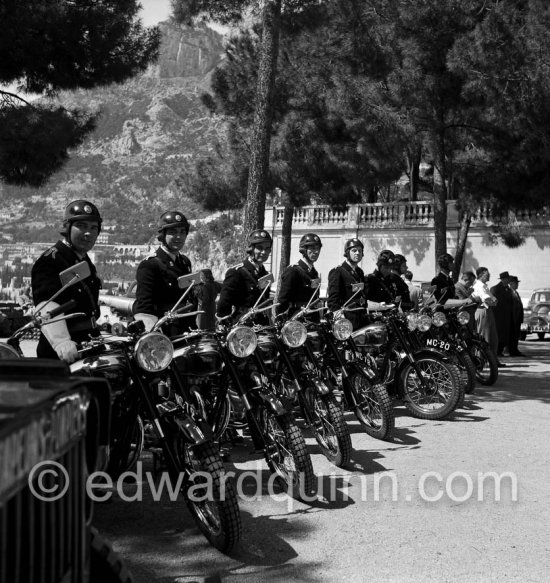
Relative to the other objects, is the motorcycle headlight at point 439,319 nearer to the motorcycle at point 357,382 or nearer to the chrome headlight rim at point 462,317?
the chrome headlight rim at point 462,317

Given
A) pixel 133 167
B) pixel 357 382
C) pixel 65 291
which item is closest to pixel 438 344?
pixel 357 382

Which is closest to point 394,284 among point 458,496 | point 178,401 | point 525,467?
point 525,467

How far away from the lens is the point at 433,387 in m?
7.48

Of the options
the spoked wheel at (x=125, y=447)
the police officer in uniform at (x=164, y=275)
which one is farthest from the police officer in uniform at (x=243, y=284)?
the spoked wheel at (x=125, y=447)

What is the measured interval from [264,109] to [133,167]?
409ft

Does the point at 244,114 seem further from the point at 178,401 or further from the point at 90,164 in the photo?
the point at 90,164

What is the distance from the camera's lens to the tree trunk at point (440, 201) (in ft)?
53.7

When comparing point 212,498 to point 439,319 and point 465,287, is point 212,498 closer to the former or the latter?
point 439,319

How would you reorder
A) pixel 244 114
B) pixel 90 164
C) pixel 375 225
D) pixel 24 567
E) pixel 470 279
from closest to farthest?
pixel 24 567 → pixel 470 279 → pixel 244 114 → pixel 375 225 → pixel 90 164

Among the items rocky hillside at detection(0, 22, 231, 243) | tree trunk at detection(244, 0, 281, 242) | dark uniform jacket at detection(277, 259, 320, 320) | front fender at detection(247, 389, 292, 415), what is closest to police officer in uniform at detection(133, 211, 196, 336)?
front fender at detection(247, 389, 292, 415)

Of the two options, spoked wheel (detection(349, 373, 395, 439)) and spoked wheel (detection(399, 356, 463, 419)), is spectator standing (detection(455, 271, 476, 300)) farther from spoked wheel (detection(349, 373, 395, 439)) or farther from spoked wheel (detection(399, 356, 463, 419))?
spoked wheel (detection(349, 373, 395, 439))

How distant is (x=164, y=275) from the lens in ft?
19.1

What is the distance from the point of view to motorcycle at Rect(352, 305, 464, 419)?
23.9 feet

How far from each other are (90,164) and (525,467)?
134386mm
